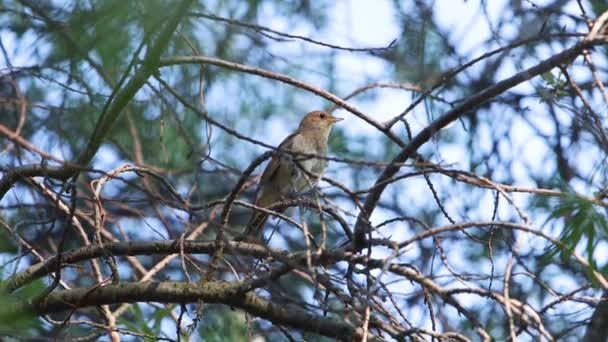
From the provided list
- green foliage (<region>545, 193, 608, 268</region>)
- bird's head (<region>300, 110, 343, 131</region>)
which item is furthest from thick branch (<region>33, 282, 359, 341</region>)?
bird's head (<region>300, 110, 343, 131</region>)

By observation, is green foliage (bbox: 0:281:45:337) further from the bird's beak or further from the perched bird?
the bird's beak

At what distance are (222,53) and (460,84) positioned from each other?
230cm

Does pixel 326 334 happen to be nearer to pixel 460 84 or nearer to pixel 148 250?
pixel 148 250

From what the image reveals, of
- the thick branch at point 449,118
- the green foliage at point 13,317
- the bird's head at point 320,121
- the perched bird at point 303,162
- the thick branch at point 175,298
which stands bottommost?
the green foliage at point 13,317

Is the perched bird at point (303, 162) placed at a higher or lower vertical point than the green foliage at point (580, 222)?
higher

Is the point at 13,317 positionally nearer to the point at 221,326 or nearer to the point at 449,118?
the point at 449,118

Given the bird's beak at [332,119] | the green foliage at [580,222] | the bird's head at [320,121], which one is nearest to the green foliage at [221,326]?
the bird's head at [320,121]

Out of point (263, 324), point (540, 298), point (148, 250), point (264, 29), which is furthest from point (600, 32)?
point (263, 324)

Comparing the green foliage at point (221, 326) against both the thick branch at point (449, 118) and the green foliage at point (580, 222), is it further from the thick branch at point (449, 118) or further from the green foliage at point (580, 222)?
the green foliage at point (580, 222)

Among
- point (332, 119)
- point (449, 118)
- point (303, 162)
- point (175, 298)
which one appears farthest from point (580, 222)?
point (332, 119)

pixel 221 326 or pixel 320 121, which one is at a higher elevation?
pixel 320 121

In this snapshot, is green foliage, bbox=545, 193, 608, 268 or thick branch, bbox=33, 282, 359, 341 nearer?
green foliage, bbox=545, 193, 608, 268

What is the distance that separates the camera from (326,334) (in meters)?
3.61

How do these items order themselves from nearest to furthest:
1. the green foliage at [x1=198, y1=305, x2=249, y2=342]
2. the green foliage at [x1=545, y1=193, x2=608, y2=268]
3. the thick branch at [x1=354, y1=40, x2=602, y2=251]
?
the green foliage at [x1=545, y1=193, x2=608, y2=268], the thick branch at [x1=354, y1=40, x2=602, y2=251], the green foliage at [x1=198, y1=305, x2=249, y2=342]
